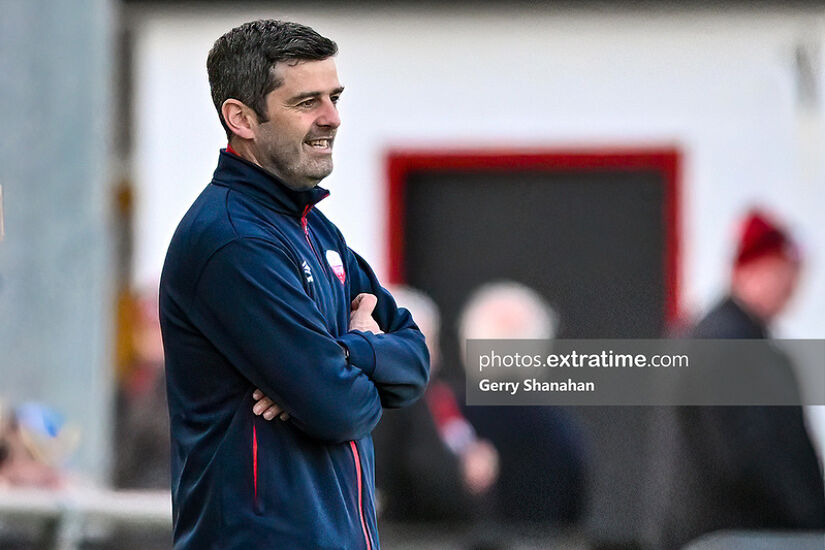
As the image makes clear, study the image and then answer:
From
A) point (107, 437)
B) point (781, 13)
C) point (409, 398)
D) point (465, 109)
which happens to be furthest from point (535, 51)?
point (409, 398)

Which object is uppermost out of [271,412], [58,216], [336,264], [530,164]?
[530,164]

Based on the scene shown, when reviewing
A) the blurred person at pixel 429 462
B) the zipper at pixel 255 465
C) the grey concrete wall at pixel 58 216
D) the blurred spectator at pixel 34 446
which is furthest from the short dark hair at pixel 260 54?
the blurred person at pixel 429 462

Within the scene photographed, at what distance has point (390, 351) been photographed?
229 cm

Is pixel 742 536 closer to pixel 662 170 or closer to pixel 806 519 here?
pixel 806 519

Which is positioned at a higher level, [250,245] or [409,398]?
[250,245]

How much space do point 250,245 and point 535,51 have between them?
327 cm

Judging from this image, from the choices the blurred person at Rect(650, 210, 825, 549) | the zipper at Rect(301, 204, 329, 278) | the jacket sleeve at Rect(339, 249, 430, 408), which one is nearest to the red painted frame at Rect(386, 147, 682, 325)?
the blurred person at Rect(650, 210, 825, 549)

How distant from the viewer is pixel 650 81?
5172 millimetres

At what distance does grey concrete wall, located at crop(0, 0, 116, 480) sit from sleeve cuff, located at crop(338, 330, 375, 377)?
217cm

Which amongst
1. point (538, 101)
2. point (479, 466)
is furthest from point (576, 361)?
point (538, 101)

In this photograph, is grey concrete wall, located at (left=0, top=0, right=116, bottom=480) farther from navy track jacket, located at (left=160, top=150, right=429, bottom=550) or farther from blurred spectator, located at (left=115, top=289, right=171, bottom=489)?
navy track jacket, located at (left=160, top=150, right=429, bottom=550)

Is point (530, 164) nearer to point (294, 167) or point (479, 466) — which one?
point (479, 466)

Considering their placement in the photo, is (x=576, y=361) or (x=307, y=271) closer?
(x=307, y=271)

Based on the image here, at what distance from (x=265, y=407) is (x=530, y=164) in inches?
135
